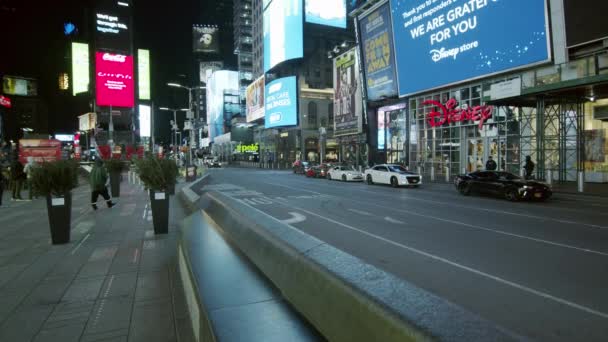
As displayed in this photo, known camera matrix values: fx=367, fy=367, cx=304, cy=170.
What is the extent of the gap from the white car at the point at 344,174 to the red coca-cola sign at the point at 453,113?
320 inches

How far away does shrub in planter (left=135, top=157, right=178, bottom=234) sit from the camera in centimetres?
916

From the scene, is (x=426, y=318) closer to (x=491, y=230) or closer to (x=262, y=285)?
(x=262, y=285)

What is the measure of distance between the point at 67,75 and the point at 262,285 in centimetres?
10787

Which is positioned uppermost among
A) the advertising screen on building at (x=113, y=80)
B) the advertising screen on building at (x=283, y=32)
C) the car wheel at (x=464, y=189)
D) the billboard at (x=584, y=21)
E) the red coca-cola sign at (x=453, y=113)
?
the advertising screen on building at (x=283, y=32)

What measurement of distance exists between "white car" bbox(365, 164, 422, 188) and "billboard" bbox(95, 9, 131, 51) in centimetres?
7677

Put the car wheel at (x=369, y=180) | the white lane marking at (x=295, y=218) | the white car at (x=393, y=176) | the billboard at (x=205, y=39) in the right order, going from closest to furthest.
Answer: the white lane marking at (x=295, y=218) → the white car at (x=393, y=176) → the car wheel at (x=369, y=180) → the billboard at (x=205, y=39)

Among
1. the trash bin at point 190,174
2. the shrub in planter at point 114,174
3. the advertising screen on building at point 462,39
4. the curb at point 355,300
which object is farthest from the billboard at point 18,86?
the curb at point 355,300

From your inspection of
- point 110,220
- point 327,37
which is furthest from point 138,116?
point 110,220

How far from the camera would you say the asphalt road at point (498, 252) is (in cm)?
443

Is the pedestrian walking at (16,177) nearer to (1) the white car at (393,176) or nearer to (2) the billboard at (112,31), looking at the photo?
(1) the white car at (393,176)

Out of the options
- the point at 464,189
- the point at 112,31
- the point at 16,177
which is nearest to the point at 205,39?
the point at 112,31

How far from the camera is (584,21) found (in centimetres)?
1997

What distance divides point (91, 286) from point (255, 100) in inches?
3257

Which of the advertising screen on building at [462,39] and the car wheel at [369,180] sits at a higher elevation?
the advertising screen on building at [462,39]
